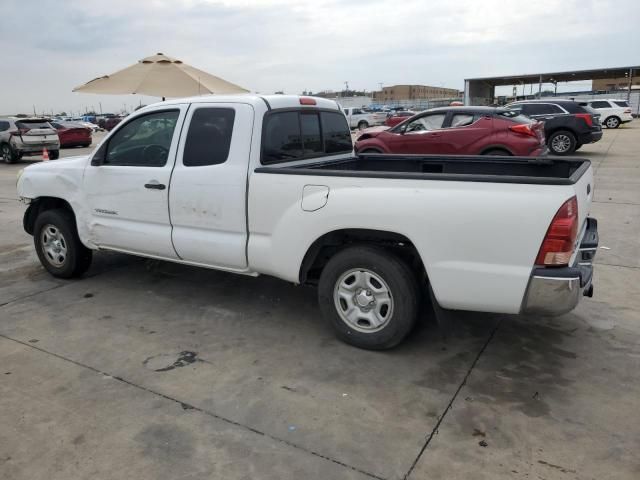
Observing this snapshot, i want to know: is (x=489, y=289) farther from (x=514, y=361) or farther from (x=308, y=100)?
(x=308, y=100)

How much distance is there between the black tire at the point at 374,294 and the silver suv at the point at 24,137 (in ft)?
59.2

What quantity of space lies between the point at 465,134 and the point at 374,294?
807cm

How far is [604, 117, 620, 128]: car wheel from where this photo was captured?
3023 centimetres

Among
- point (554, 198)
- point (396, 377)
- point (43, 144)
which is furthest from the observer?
point (43, 144)

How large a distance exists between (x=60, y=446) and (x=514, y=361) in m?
Answer: 2.89

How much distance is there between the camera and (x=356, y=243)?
3.84 metres

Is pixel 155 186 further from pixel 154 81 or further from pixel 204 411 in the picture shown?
pixel 154 81

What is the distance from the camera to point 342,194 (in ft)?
11.9

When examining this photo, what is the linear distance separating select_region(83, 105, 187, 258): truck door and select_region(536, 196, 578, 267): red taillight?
9.74ft

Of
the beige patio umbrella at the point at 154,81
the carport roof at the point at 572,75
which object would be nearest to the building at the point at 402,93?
the carport roof at the point at 572,75

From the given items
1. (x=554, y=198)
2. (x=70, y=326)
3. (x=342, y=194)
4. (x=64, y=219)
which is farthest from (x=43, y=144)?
(x=554, y=198)

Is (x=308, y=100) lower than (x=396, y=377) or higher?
higher

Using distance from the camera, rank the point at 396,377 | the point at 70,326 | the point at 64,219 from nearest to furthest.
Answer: the point at 396,377, the point at 70,326, the point at 64,219

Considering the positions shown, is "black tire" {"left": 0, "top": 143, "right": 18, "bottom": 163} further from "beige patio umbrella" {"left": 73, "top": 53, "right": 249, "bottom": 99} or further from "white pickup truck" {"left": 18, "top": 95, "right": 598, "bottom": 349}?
"white pickup truck" {"left": 18, "top": 95, "right": 598, "bottom": 349}
